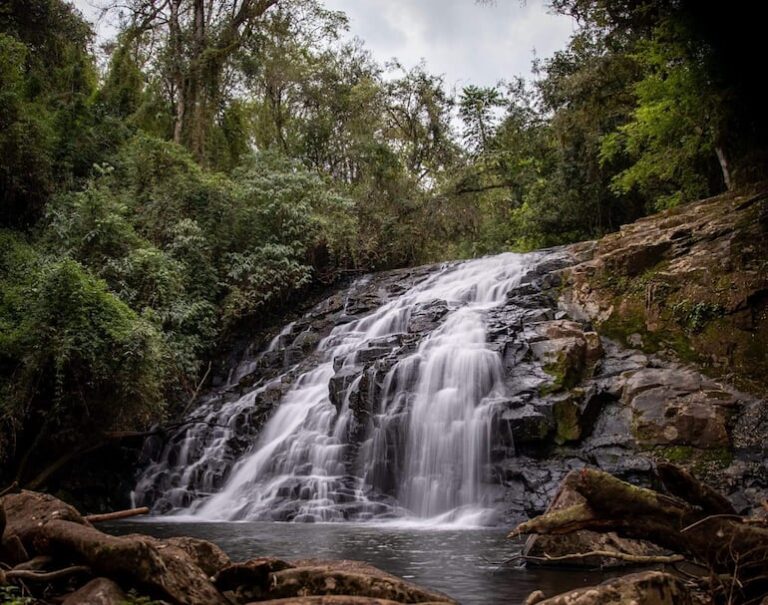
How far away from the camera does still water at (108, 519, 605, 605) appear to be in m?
5.19

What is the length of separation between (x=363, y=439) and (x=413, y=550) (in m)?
4.53

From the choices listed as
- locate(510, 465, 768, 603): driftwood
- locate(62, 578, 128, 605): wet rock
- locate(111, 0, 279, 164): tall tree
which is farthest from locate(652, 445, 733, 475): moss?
locate(111, 0, 279, 164): tall tree

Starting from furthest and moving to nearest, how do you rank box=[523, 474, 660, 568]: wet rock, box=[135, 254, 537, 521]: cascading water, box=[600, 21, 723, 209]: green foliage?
box=[600, 21, 723, 209]: green foliage < box=[135, 254, 537, 521]: cascading water < box=[523, 474, 660, 568]: wet rock

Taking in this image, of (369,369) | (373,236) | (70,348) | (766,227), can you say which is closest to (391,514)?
(369,369)

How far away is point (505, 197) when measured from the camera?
28.1m

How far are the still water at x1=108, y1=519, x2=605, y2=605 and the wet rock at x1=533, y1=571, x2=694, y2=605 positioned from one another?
1.44m

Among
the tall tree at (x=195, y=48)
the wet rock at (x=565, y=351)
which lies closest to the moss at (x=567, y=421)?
the wet rock at (x=565, y=351)

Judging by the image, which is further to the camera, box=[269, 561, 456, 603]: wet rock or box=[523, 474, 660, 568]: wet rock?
box=[523, 474, 660, 568]: wet rock

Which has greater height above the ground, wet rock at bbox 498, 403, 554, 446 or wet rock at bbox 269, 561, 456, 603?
wet rock at bbox 498, 403, 554, 446

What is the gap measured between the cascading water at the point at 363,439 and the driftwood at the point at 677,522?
5899mm

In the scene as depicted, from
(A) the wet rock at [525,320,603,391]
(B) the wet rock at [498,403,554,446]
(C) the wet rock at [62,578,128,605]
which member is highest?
(A) the wet rock at [525,320,603,391]

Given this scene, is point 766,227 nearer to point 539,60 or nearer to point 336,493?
point 336,493

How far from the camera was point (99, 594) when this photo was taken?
3.29 meters

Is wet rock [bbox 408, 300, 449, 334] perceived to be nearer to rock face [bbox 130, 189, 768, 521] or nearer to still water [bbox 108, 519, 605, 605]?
rock face [bbox 130, 189, 768, 521]
